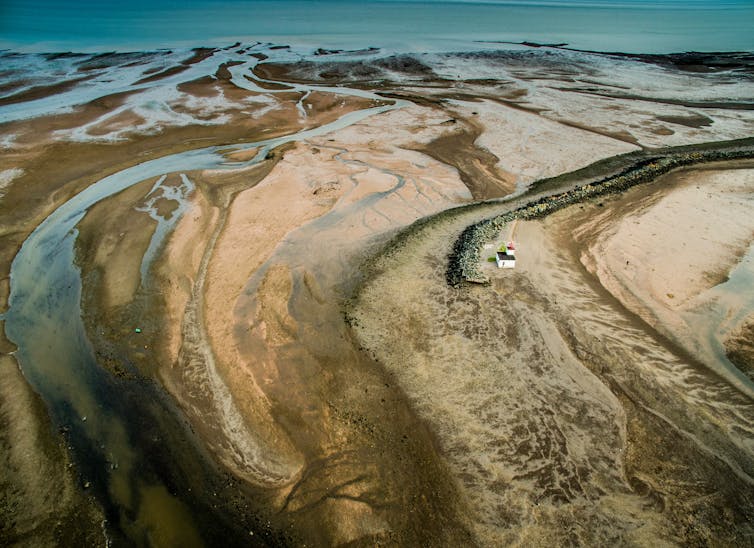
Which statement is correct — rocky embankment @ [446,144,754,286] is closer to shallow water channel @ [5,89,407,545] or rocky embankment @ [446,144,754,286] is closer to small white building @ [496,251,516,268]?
small white building @ [496,251,516,268]

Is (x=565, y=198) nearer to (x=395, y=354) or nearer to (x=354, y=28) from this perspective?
(x=395, y=354)

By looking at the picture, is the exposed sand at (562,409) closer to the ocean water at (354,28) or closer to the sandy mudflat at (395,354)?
the sandy mudflat at (395,354)

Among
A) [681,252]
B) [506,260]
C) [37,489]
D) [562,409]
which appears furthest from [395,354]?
[681,252]

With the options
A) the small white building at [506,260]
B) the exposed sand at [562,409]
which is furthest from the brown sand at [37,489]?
the small white building at [506,260]

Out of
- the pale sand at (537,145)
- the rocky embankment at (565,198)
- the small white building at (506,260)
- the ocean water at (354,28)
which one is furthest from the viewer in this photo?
the ocean water at (354,28)

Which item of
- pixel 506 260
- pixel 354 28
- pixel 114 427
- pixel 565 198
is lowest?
pixel 114 427

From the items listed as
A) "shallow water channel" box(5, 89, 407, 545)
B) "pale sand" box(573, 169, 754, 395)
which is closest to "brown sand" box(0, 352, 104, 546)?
"shallow water channel" box(5, 89, 407, 545)
